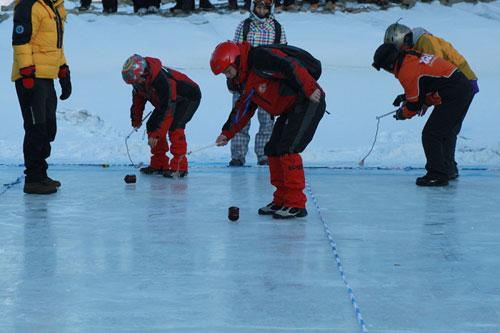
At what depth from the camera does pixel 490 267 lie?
483 cm

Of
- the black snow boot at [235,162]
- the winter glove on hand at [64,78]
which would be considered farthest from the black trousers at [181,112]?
the winter glove on hand at [64,78]

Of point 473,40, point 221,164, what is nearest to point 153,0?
point 473,40

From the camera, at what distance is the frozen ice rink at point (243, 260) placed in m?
3.93

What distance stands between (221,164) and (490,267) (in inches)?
186

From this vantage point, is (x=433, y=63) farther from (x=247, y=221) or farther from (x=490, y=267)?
(x=490, y=267)

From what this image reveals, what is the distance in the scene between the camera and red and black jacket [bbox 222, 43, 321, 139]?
5898 millimetres

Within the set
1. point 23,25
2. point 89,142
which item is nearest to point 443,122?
point 23,25

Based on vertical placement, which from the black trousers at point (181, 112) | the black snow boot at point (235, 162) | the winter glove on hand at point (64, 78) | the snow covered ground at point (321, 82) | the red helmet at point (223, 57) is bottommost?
the snow covered ground at point (321, 82)

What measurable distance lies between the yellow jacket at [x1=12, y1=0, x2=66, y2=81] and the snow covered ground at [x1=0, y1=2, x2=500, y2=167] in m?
2.48

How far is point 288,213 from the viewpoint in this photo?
6.16m

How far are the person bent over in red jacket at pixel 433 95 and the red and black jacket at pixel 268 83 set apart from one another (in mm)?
1452

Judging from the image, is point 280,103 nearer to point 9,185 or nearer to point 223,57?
point 223,57

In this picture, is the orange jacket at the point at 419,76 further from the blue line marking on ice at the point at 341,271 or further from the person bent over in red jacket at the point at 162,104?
the person bent over in red jacket at the point at 162,104

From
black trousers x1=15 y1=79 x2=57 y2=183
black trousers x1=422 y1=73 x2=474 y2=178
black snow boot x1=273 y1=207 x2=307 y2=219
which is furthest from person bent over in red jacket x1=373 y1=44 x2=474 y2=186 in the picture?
black trousers x1=15 y1=79 x2=57 y2=183
